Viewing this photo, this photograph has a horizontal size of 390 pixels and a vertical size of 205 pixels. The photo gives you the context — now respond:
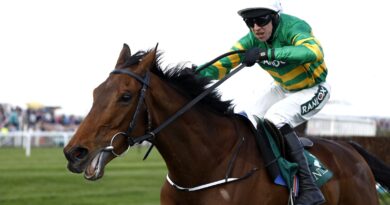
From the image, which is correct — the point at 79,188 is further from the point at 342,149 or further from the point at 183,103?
the point at 183,103

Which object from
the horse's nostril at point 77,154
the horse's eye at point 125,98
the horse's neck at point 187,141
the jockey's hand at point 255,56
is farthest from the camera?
the jockey's hand at point 255,56

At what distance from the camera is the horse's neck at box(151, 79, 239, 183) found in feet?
16.3

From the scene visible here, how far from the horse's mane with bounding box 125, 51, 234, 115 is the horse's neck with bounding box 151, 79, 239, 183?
0.09m

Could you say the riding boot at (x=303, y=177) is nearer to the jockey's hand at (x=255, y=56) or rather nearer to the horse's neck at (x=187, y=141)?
the horse's neck at (x=187, y=141)

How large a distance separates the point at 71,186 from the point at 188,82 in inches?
336

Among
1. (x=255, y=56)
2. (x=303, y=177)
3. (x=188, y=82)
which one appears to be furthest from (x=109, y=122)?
(x=303, y=177)

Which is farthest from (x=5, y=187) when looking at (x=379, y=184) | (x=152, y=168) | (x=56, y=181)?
(x=379, y=184)

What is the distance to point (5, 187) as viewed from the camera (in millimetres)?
12766

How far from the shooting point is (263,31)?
569 cm

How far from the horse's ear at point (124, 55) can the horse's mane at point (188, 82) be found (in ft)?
0.20

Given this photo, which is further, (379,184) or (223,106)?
(379,184)

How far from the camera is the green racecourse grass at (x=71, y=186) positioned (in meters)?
11.3

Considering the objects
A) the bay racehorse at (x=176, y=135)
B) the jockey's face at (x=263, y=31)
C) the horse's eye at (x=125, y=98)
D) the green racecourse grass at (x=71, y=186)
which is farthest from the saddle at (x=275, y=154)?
the green racecourse grass at (x=71, y=186)

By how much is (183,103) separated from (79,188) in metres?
8.33
